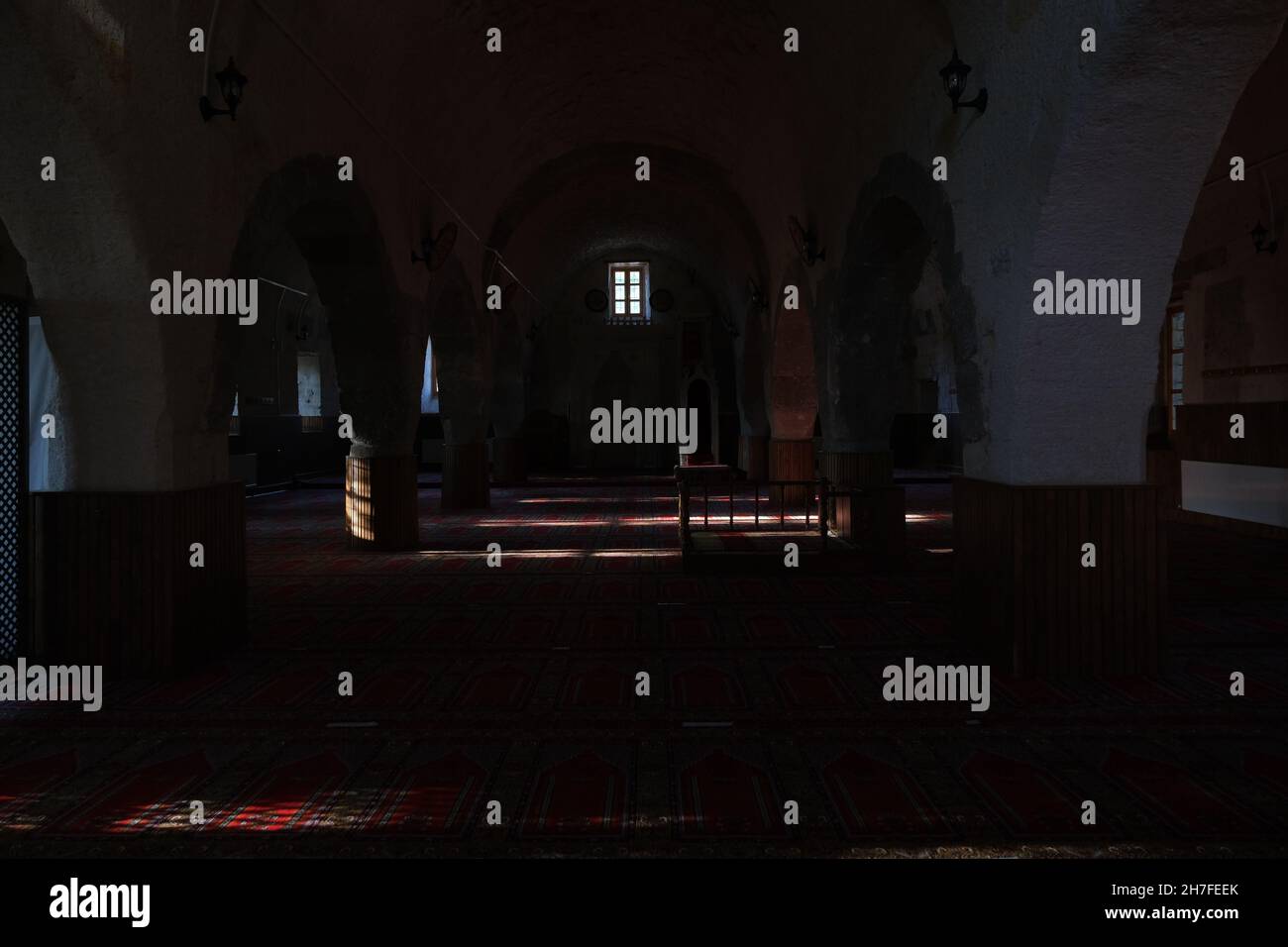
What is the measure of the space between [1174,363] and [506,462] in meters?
12.6

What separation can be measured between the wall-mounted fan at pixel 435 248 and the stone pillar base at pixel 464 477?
4.40m

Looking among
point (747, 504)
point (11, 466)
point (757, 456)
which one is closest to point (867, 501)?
point (747, 504)

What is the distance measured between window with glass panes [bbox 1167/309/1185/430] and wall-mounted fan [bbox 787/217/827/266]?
615 centimetres

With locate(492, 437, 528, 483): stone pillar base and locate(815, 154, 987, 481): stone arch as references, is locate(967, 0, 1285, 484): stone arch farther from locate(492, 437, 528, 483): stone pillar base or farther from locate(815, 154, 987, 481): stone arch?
locate(492, 437, 528, 483): stone pillar base

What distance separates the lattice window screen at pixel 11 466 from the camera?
5.16 m

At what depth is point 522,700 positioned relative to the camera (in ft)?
15.0

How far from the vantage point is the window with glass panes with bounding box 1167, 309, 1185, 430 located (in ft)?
42.3

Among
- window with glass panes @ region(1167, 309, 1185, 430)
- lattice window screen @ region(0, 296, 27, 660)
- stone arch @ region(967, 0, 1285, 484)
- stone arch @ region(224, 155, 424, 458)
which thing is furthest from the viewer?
window with glass panes @ region(1167, 309, 1185, 430)

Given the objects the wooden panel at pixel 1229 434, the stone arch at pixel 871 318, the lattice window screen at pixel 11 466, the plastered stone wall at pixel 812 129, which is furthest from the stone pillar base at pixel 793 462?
the lattice window screen at pixel 11 466

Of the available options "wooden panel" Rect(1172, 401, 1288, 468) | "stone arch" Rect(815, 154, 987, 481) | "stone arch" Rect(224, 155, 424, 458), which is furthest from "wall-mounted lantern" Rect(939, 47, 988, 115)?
"wooden panel" Rect(1172, 401, 1288, 468)

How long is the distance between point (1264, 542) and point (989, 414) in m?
6.66

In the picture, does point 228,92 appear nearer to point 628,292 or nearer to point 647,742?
point 647,742

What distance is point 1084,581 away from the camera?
4.95 m
